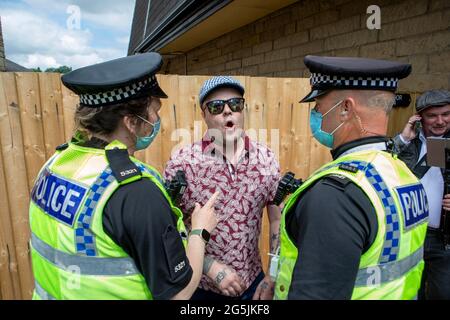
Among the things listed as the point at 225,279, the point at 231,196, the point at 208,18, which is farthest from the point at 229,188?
the point at 208,18

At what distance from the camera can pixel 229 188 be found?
1992mm

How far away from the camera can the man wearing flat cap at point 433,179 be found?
255 centimetres

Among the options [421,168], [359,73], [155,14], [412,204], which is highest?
[155,14]

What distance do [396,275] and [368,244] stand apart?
24cm

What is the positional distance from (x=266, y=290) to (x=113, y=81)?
1.47 metres

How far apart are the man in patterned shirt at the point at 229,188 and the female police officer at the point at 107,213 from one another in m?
0.59

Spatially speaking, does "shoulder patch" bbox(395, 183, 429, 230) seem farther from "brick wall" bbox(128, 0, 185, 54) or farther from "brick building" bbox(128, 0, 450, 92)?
"brick wall" bbox(128, 0, 185, 54)

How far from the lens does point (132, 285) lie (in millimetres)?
1192

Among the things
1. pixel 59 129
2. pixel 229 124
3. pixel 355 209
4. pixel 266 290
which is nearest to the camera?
pixel 355 209

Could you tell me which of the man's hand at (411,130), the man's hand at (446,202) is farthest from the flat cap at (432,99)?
the man's hand at (446,202)

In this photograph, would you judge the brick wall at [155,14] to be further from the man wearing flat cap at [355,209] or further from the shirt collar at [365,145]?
the shirt collar at [365,145]

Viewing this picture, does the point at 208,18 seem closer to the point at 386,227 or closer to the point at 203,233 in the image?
the point at 203,233

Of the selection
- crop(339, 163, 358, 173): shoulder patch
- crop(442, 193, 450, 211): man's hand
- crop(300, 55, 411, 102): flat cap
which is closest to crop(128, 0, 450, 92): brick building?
crop(442, 193, 450, 211): man's hand
